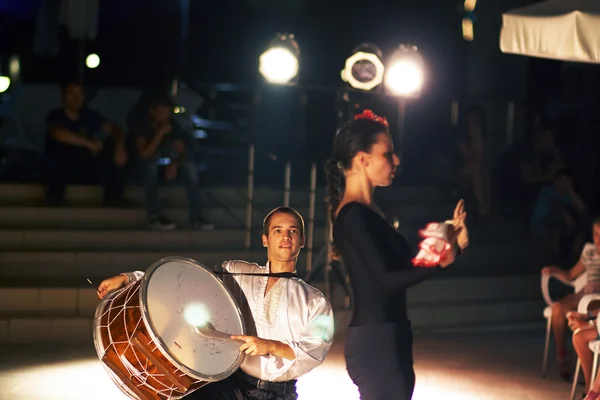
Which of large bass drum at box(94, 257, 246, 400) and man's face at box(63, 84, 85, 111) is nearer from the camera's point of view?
large bass drum at box(94, 257, 246, 400)

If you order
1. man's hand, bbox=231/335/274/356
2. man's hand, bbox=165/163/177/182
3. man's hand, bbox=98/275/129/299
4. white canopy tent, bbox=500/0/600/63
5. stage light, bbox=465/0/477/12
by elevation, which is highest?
stage light, bbox=465/0/477/12

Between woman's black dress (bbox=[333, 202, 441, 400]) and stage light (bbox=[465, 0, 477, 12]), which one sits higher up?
stage light (bbox=[465, 0, 477, 12])

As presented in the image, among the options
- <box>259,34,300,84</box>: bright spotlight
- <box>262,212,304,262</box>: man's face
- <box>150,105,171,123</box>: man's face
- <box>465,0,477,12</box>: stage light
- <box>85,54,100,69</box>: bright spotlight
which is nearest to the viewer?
<box>262,212,304,262</box>: man's face

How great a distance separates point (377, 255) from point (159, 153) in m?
6.76

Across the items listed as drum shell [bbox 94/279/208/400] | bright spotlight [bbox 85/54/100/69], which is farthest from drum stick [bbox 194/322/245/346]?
bright spotlight [bbox 85/54/100/69]

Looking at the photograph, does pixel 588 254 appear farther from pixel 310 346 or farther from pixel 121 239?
pixel 121 239

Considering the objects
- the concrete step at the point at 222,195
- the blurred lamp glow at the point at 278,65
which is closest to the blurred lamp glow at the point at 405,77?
the blurred lamp glow at the point at 278,65

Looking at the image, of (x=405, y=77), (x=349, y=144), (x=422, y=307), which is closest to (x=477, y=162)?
(x=422, y=307)

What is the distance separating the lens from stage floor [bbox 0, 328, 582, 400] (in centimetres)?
707

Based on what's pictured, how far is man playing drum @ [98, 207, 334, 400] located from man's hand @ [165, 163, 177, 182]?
7.11 metres

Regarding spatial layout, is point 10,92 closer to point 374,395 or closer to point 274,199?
point 274,199

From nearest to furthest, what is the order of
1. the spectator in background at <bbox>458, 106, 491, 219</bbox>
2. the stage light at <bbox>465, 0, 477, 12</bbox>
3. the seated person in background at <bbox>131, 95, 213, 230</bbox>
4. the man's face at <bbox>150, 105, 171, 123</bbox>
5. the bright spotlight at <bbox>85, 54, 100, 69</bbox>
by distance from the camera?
the stage light at <bbox>465, 0, 477, 12</bbox> < the seated person in background at <bbox>131, 95, 213, 230</bbox> < the man's face at <bbox>150, 105, 171, 123</bbox> < the spectator in background at <bbox>458, 106, 491, 219</bbox> < the bright spotlight at <bbox>85, 54, 100, 69</bbox>

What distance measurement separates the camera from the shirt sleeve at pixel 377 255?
3891 millimetres

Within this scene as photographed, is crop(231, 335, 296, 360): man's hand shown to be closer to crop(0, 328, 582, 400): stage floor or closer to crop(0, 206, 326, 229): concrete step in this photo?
crop(0, 328, 582, 400): stage floor
